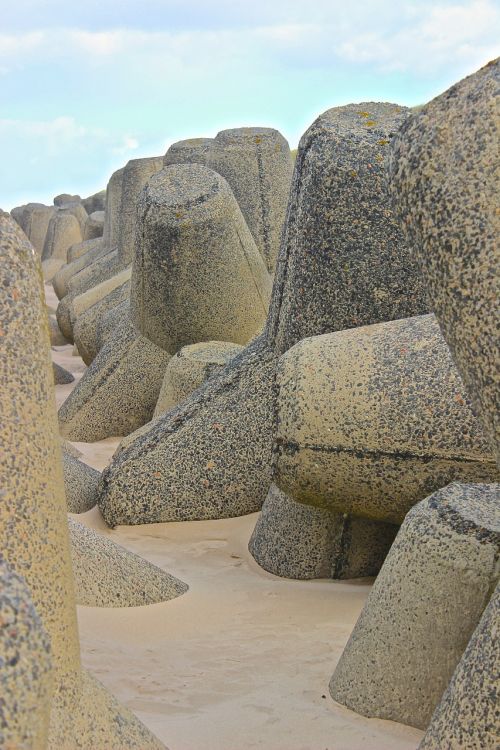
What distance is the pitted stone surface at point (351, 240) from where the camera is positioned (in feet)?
13.1

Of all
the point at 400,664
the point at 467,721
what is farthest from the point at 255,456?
the point at 467,721

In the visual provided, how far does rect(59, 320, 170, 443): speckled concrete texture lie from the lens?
664 centimetres

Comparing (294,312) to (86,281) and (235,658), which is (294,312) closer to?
(235,658)

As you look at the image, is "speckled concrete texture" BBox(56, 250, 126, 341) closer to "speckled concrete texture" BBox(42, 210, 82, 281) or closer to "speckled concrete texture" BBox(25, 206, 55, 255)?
"speckled concrete texture" BBox(42, 210, 82, 281)

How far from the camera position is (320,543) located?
12.6 feet

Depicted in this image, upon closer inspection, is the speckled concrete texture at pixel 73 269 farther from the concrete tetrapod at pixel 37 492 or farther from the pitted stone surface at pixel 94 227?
the concrete tetrapod at pixel 37 492

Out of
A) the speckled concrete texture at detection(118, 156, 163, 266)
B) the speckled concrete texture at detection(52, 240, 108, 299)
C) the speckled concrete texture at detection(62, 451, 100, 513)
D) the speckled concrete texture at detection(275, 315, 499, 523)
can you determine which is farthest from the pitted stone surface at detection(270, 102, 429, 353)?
the speckled concrete texture at detection(52, 240, 108, 299)

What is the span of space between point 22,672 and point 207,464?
3.59 m

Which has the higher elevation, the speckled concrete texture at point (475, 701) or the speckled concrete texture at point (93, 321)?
the speckled concrete texture at point (93, 321)

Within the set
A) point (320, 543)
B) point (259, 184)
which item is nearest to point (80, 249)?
point (259, 184)

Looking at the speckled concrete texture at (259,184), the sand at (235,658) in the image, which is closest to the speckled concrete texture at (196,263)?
the speckled concrete texture at (259,184)

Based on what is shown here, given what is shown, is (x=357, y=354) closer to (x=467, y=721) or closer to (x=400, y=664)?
(x=400, y=664)

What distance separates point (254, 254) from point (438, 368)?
10.8 feet

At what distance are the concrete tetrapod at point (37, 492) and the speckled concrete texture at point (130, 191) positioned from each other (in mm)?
9288
